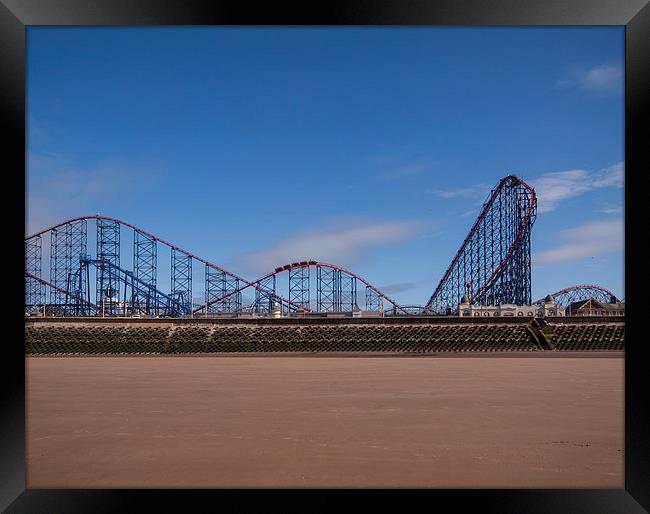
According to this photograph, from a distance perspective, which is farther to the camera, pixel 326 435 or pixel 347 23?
pixel 326 435

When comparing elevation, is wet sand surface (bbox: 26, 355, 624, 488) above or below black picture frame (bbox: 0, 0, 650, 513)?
below

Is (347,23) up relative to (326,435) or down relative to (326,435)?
up

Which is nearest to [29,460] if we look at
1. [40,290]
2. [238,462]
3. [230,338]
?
[238,462]

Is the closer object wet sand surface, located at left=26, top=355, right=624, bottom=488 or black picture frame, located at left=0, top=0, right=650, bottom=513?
black picture frame, located at left=0, top=0, right=650, bottom=513

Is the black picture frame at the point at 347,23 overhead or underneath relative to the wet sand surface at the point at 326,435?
overhead

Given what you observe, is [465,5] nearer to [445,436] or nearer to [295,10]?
[295,10]
